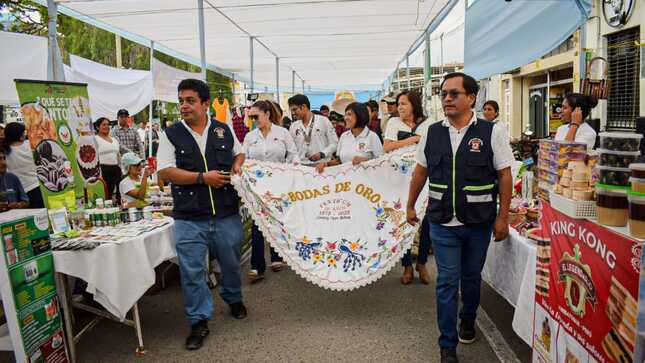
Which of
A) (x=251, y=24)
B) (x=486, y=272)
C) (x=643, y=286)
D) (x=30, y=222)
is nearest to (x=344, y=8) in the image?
(x=251, y=24)

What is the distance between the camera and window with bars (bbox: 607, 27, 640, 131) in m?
6.69

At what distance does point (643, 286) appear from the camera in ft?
6.15

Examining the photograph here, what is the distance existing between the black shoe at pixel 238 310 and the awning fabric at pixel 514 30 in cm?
333

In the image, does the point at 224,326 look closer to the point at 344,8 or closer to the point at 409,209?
the point at 409,209

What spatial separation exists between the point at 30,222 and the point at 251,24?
23.1ft

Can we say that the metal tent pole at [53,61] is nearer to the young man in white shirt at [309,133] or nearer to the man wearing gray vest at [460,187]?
the young man in white shirt at [309,133]

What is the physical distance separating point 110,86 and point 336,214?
554cm

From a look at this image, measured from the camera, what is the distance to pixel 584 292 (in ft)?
7.63

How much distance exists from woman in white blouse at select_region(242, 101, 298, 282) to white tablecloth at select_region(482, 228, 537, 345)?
7.67ft

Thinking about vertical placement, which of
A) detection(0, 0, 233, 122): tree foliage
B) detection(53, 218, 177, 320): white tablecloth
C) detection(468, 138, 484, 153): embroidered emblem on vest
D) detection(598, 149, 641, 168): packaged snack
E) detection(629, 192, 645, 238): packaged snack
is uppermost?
detection(0, 0, 233, 122): tree foliage

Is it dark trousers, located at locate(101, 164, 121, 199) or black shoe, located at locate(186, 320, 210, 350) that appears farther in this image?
dark trousers, located at locate(101, 164, 121, 199)

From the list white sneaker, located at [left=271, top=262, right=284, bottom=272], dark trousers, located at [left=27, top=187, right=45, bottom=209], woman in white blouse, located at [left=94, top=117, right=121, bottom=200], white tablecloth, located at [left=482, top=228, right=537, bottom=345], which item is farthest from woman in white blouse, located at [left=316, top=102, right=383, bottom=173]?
woman in white blouse, located at [left=94, top=117, right=121, bottom=200]

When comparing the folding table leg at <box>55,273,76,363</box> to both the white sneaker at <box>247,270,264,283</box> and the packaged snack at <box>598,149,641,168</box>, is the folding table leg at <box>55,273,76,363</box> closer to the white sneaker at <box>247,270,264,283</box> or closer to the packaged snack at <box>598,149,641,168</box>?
the white sneaker at <box>247,270,264,283</box>

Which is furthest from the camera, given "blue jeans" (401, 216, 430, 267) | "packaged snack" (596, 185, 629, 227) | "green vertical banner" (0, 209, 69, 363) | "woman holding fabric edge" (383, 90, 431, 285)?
"woman holding fabric edge" (383, 90, 431, 285)
